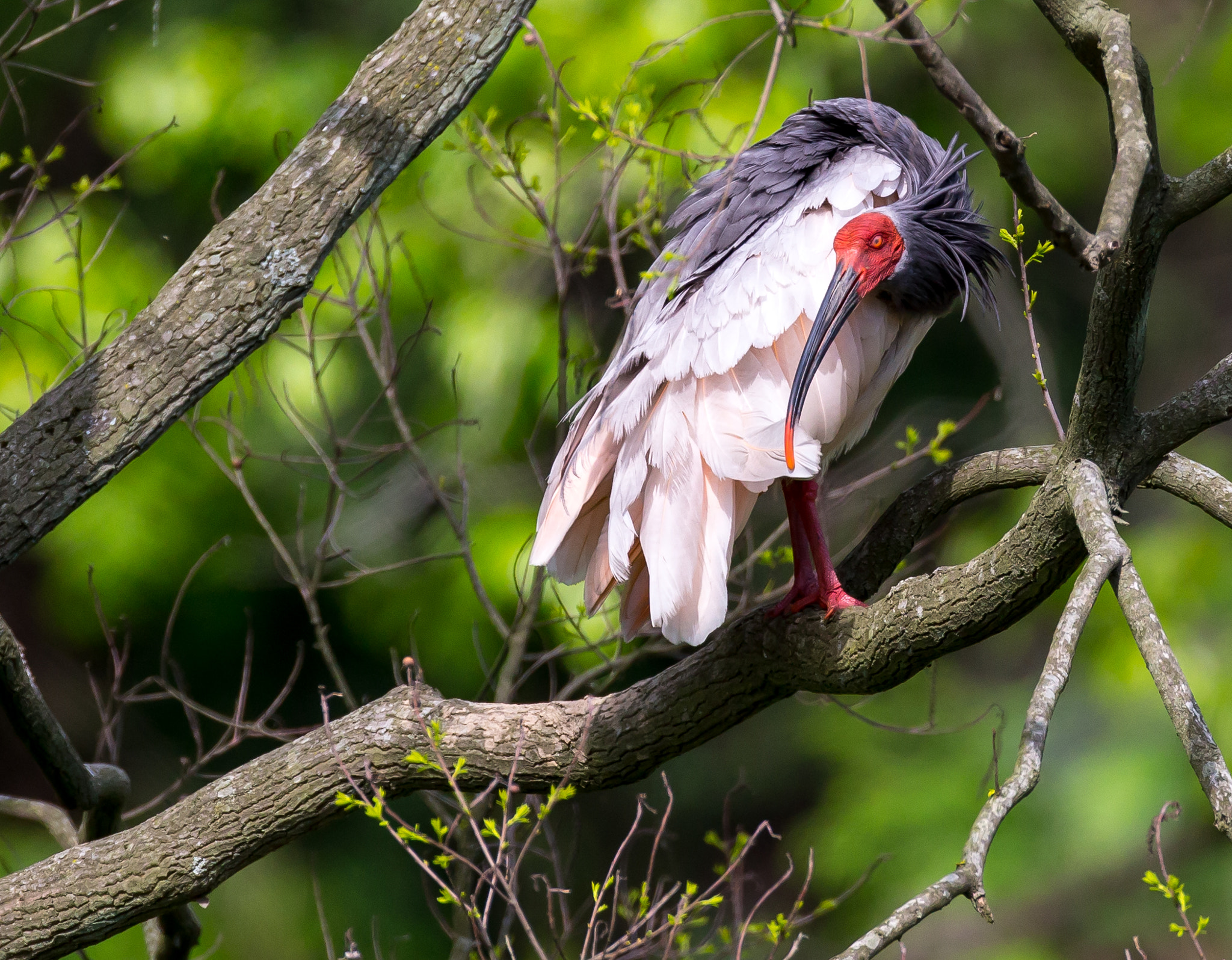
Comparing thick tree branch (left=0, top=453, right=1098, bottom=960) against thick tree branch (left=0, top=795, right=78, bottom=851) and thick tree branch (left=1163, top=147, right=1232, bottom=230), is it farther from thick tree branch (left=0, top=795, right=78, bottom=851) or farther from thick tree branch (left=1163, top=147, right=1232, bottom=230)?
thick tree branch (left=1163, top=147, right=1232, bottom=230)

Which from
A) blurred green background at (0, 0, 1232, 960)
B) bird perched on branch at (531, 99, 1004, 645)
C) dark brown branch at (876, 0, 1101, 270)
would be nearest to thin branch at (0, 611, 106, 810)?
blurred green background at (0, 0, 1232, 960)

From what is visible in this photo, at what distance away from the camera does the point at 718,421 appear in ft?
8.36

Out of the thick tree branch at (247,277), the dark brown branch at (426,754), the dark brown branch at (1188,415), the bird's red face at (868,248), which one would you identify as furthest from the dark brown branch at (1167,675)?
the thick tree branch at (247,277)

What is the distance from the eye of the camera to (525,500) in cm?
458

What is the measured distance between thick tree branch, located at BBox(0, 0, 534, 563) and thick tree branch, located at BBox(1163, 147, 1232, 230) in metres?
1.48

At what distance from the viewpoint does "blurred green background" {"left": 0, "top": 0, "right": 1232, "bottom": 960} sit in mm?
4461

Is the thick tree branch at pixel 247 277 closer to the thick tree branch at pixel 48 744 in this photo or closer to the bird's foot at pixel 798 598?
the thick tree branch at pixel 48 744

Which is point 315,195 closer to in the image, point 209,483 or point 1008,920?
point 209,483

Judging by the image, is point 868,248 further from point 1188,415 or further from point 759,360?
point 1188,415

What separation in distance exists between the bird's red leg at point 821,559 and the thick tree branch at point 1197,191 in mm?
921

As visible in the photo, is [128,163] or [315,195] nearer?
[315,195]

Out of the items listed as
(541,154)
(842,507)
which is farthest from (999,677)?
(541,154)

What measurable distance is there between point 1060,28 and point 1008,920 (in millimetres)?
4537

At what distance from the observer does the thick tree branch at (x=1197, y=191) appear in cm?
176
